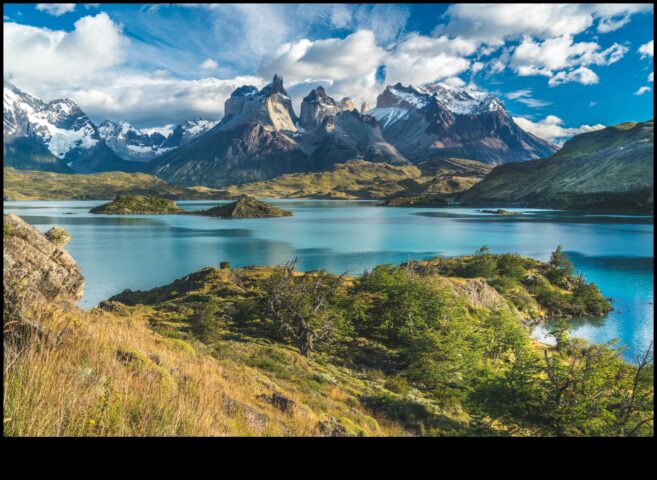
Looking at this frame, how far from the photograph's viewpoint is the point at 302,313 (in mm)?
33625

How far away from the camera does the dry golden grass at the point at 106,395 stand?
21.6 ft

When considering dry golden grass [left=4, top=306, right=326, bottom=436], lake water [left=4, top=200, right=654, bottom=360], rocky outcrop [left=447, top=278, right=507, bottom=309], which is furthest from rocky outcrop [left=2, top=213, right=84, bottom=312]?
rocky outcrop [left=447, top=278, right=507, bottom=309]

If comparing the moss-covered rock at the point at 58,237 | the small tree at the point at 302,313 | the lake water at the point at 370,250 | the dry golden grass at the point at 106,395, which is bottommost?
the lake water at the point at 370,250

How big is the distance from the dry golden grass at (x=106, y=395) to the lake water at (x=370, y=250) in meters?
48.1

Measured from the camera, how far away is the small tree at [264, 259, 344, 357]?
103 ft

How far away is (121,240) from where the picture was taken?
13075 centimetres

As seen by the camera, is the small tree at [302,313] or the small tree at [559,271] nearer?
the small tree at [302,313]

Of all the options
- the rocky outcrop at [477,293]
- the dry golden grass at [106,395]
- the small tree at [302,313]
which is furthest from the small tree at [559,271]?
the dry golden grass at [106,395]

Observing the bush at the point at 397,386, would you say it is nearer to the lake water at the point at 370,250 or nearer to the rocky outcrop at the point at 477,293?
the rocky outcrop at the point at 477,293

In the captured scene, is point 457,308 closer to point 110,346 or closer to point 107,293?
point 110,346

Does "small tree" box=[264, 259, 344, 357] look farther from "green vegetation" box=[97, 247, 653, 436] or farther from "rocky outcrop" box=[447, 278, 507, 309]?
"rocky outcrop" box=[447, 278, 507, 309]

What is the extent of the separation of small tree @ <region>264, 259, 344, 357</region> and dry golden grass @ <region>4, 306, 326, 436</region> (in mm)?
19736
